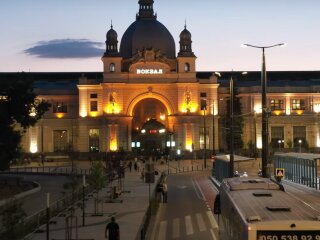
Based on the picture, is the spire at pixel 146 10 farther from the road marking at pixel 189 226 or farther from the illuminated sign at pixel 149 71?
the road marking at pixel 189 226

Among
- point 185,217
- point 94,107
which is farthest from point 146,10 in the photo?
point 185,217

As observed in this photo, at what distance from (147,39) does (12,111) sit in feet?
214

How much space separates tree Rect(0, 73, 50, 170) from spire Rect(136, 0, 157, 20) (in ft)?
219

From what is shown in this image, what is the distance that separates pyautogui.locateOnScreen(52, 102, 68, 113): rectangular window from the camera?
123 meters

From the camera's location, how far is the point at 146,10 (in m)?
127

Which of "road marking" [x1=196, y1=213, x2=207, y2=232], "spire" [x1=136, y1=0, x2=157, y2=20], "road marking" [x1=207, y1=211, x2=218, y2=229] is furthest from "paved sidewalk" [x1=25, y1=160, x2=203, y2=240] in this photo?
"spire" [x1=136, y1=0, x2=157, y2=20]

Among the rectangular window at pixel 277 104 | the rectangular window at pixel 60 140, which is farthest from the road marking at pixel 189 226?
the rectangular window at pixel 277 104

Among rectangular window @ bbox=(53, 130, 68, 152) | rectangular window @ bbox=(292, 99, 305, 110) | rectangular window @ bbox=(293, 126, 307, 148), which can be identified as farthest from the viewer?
rectangular window @ bbox=(292, 99, 305, 110)

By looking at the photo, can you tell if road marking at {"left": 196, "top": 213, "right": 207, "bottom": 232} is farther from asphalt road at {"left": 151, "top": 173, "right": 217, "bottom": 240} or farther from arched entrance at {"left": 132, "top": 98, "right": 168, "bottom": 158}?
arched entrance at {"left": 132, "top": 98, "right": 168, "bottom": 158}

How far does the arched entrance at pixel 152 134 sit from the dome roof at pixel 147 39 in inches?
373

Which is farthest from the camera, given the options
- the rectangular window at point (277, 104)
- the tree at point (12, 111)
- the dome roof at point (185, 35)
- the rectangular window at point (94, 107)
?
the rectangular window at point (277, 104)

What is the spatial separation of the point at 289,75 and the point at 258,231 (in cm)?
13284

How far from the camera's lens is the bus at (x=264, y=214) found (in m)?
14.0

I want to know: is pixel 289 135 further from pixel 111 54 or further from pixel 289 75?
pixel 111 54
